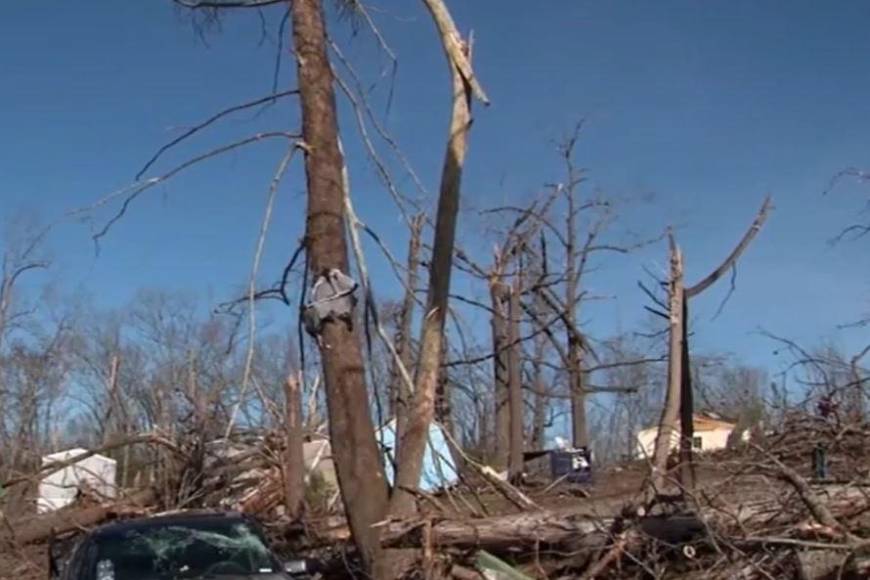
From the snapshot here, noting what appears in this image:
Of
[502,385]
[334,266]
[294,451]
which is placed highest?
[502,385]

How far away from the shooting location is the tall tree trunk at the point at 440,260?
31.3ft

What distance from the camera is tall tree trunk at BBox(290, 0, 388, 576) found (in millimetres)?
9242

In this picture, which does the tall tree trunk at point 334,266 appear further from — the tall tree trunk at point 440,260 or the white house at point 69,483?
the white house at point 69,483

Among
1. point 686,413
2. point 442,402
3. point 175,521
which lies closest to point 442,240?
point 175,521

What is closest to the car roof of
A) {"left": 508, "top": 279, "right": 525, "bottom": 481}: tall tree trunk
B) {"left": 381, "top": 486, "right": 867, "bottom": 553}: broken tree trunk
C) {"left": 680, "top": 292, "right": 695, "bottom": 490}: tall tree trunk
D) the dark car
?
the dark car

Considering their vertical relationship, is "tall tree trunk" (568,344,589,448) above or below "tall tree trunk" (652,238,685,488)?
above

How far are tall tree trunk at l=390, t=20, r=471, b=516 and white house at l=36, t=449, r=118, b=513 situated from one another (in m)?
8.23

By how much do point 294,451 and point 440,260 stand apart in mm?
6011

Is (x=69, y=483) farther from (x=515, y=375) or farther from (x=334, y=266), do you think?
(x=515, y=375)

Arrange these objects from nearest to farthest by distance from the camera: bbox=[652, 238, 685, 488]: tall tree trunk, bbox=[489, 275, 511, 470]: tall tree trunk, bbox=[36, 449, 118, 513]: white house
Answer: bbox=[652, 238, 685, 488]: tall tree trunk, bbox=[36, 449, 118, 513]: white house, bbox=[489, 275, 511, 470]: tall tree trunk

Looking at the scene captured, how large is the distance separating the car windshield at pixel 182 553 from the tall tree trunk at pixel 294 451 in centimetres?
539

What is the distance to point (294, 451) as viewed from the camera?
14.8m

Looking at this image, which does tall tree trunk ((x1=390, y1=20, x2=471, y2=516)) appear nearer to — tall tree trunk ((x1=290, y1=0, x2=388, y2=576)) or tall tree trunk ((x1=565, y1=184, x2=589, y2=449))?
tall tree trunk ((x1=290, y1=0, x2=388, y2=576))

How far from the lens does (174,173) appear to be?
32.1 feet
